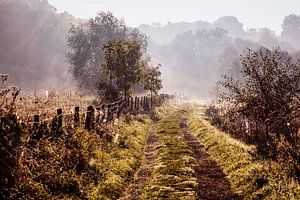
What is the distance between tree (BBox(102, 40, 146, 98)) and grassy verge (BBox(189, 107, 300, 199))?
65.0 feet

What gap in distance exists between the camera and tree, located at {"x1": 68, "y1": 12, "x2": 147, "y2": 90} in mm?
70562

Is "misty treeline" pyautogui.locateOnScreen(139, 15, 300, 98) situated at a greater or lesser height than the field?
greater

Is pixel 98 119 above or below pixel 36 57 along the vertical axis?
below

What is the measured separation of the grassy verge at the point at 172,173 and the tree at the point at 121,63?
54.6ft

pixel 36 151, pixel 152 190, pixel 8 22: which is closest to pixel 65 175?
pixel 36 151

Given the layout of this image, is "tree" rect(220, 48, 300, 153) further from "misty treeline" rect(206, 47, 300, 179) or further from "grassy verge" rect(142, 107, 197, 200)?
"grassy verge" rect(142, 107, 197, 200)

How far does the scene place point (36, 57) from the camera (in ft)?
316

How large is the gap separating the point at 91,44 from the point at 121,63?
37001 mm

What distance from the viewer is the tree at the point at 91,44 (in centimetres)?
7056

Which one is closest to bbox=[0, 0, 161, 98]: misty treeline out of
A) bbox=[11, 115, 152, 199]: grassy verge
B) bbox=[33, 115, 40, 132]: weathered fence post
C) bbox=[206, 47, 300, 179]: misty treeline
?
bbox=[206, 47, 300, 179]: misty treeline

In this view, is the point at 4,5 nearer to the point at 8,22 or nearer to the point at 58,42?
the point at 8,22

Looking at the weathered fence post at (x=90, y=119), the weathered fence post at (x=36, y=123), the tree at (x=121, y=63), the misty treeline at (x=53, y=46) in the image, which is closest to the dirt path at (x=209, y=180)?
the weathered fence post at (x=90, y=119)

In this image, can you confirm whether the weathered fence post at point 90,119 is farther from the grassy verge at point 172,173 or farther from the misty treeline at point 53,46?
the misty treeline at point 53,46

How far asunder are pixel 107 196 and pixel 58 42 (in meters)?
99.1
